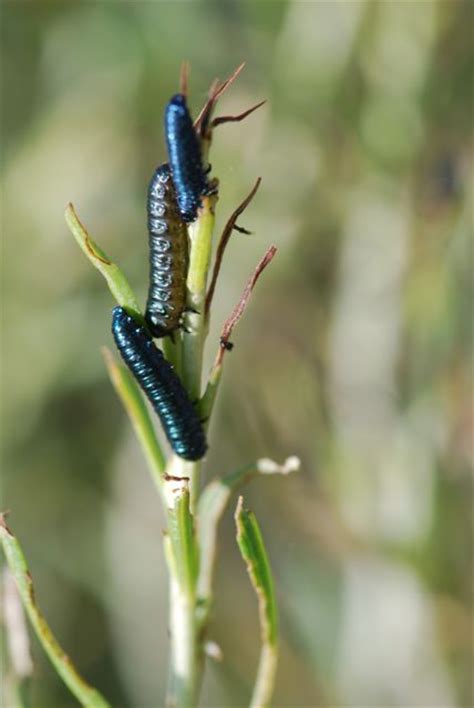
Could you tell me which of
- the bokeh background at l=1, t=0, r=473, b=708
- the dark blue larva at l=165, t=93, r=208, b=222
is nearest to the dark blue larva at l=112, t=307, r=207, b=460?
the dark blue larva at l=165, t=93, r=208, b=222

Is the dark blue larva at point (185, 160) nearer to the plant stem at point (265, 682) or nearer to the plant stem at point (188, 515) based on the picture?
the plant stem at point (188, 515)

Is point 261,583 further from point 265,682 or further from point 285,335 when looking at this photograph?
point 285,335

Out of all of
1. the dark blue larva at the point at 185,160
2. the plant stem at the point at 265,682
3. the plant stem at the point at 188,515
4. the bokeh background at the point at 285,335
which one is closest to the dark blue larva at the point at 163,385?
the plant stem at the point at 188,515

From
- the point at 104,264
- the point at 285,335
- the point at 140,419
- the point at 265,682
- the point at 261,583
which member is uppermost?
the point at 285,335

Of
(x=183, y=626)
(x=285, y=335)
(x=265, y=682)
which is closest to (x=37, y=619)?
(x=183, y=626)

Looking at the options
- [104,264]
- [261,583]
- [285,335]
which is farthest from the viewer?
[285,335]

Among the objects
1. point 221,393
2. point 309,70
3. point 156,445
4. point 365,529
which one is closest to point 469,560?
point 365,529
